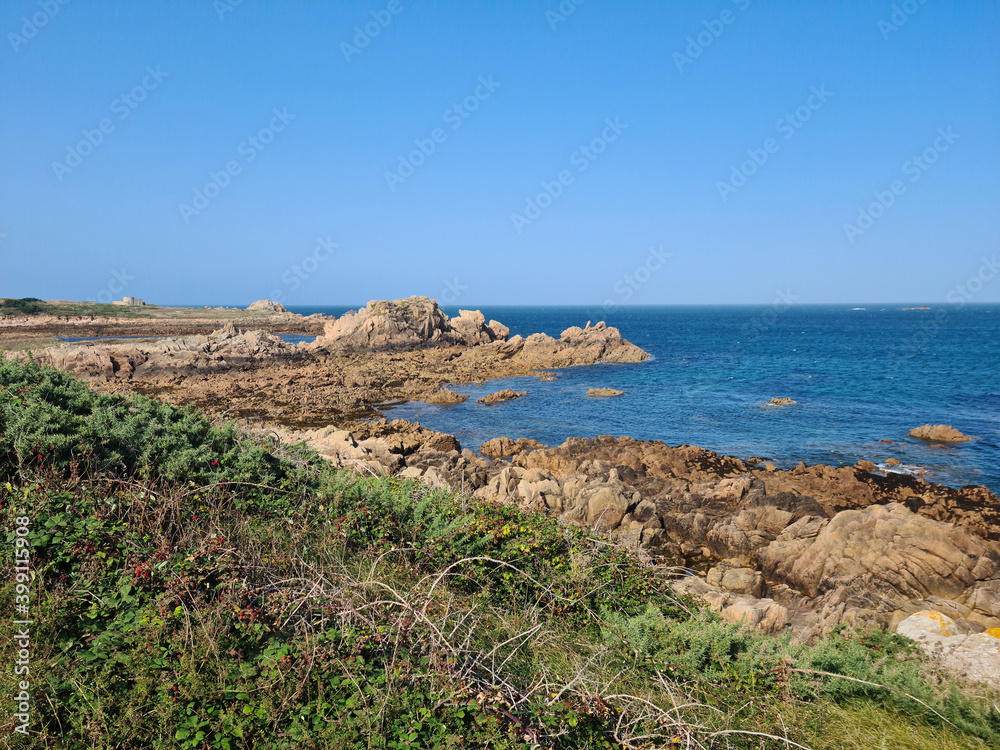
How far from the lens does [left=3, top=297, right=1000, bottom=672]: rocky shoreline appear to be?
958 cm

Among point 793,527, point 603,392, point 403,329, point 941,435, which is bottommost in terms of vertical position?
point 941,435

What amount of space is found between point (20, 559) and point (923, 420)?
34.5m

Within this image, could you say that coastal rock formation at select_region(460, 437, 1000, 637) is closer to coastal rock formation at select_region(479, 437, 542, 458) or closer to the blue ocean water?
coastal rock formation at select_region(479, 437, 542, 458)

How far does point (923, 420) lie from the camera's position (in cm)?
2688

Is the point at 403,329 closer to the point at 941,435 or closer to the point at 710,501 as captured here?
the point at 710,501

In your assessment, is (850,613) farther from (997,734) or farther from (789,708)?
(789,708)

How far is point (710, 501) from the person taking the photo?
15266 millimetres

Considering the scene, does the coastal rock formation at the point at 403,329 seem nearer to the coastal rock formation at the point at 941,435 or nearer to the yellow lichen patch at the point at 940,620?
the coastal rock formation at the point at 941,435

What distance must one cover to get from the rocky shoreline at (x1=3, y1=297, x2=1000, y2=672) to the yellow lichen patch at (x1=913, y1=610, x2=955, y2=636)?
0.32 meters

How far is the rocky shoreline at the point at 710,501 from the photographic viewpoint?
9.58 m

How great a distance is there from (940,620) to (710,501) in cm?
744

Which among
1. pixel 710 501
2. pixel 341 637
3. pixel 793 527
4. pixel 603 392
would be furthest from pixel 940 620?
pixel 603 392

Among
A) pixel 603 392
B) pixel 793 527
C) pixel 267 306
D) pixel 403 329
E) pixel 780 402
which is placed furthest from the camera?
pixel 267 306

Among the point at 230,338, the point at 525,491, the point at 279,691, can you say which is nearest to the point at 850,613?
the point at 525,491
